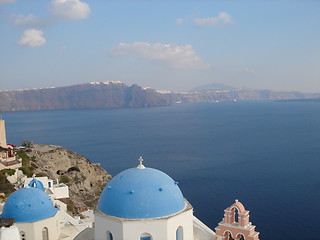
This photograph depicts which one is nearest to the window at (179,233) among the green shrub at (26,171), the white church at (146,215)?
the white church at (146,215)

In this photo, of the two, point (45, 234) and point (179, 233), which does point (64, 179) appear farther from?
point (179, 233)

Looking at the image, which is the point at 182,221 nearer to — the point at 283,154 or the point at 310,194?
the point at 310,194

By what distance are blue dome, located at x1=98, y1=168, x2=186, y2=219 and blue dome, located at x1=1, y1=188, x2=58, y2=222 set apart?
13.8 ft

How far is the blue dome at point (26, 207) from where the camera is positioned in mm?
13805

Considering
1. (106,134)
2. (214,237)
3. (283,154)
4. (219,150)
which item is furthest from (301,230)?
(106,134)

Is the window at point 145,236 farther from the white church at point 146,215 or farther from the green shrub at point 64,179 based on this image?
the green shrub at point 64,179

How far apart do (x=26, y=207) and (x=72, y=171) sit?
30.3 meters

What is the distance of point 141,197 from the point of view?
35.0 feet

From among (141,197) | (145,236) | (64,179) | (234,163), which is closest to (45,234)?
(145,236)

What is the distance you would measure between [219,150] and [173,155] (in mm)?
9566

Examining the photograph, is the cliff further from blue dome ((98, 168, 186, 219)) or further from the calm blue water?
blue dome ((98, 168, 186, 219))

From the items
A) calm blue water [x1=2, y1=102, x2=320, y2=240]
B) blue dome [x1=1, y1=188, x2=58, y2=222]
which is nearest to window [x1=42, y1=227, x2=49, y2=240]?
blue dome [x1=1, y1=188, x2=58, y2=222]

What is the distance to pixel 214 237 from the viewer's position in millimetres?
12414

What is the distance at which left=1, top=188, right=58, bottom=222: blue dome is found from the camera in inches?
543
